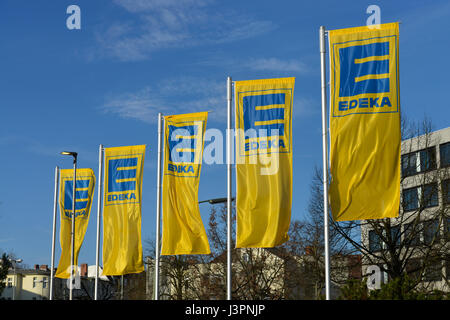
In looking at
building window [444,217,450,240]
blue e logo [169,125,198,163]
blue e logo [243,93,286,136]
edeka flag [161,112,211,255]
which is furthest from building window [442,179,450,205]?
blue e logo [243,93,286,136]

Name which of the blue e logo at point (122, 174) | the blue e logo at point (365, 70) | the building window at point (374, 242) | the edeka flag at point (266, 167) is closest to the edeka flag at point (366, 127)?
the blue e logo at point (365, 70)

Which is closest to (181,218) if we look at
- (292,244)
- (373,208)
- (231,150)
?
(231,150)

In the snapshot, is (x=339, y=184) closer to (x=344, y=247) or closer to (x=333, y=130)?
(x=333, y=130)

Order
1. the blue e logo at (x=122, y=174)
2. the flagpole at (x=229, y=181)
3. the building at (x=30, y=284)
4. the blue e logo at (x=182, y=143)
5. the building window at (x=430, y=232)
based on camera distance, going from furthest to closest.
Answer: the building at (x=30, y=284), the building window at (x=430, y=232), the blue e logo at (x=122, y=174), the blue e logo at (x=182, y=143), the flagpole at (x=229, y=181)

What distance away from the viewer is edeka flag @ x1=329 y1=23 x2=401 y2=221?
17.8 m

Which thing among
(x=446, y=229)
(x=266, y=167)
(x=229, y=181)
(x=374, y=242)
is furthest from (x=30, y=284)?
(x=266, y=167)

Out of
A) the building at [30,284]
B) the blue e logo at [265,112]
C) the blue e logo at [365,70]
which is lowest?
the building at [30,284]

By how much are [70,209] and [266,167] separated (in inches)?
580

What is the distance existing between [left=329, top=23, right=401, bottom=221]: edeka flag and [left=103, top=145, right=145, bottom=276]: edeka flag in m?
9.80

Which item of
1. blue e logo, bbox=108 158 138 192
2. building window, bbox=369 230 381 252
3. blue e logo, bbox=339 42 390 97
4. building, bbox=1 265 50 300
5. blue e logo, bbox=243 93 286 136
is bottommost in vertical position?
building, bbox=1 265 50 300

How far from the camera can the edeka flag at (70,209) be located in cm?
2983

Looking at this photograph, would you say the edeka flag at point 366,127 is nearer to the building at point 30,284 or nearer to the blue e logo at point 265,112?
the blue e logo at point 265,112

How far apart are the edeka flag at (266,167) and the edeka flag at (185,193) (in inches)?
106

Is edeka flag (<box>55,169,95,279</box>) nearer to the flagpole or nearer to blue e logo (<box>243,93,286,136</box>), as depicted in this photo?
the flagpole
